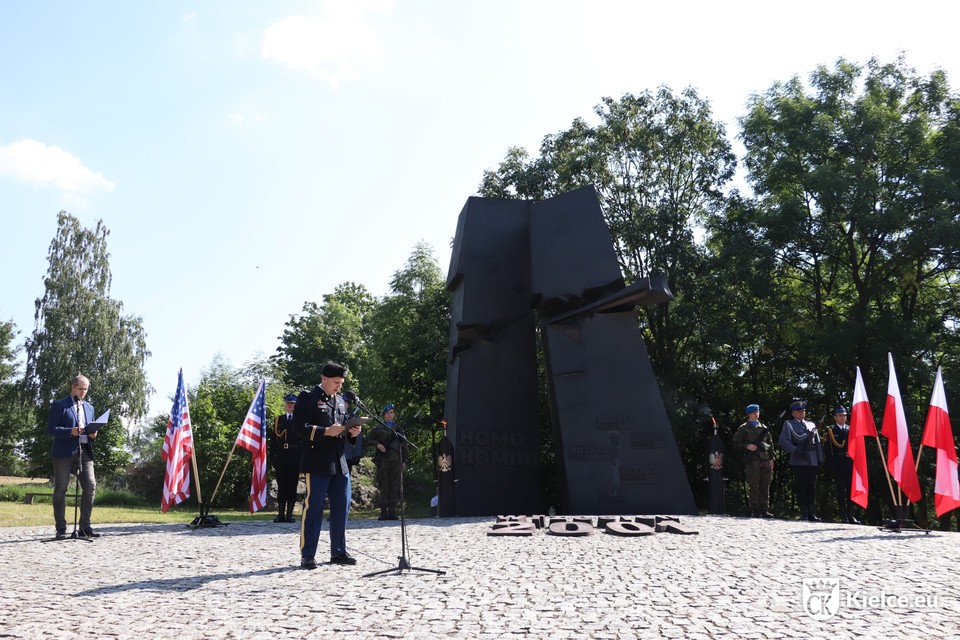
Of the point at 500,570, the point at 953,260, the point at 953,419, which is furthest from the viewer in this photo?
the point at 953,260

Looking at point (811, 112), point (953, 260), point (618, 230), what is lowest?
point (953, 260)

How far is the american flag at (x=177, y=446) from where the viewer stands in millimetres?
10734

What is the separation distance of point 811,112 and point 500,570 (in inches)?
691

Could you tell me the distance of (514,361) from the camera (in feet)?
43.6

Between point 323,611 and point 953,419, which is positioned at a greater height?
point 953,419

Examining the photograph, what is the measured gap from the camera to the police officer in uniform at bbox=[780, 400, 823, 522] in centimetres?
1184

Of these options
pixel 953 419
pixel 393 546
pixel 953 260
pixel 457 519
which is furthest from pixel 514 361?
pixel 953 260

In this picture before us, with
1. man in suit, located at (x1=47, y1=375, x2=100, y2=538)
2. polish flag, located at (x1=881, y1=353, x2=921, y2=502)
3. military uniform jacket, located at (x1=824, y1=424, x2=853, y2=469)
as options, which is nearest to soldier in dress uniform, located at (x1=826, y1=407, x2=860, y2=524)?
military uniform jacket, located at (x1=824, y1=424, x2=853, y2=469)

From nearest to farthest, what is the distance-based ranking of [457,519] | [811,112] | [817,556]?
1. [817,556]
2. [457,519]
3. [811,112]

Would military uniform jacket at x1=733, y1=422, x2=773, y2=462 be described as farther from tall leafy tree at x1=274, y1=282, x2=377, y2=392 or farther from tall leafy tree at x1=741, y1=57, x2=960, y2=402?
tall leafy tree at x1=274, y1=282, x2=377, y2=392

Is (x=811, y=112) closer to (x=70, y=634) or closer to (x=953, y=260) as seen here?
(x=953, y=260)

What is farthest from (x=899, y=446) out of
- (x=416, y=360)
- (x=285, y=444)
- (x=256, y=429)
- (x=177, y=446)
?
(x=416, y=360)

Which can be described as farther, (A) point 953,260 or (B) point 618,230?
(B) point 618,230

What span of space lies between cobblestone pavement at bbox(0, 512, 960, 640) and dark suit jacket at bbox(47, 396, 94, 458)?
1.08 m
